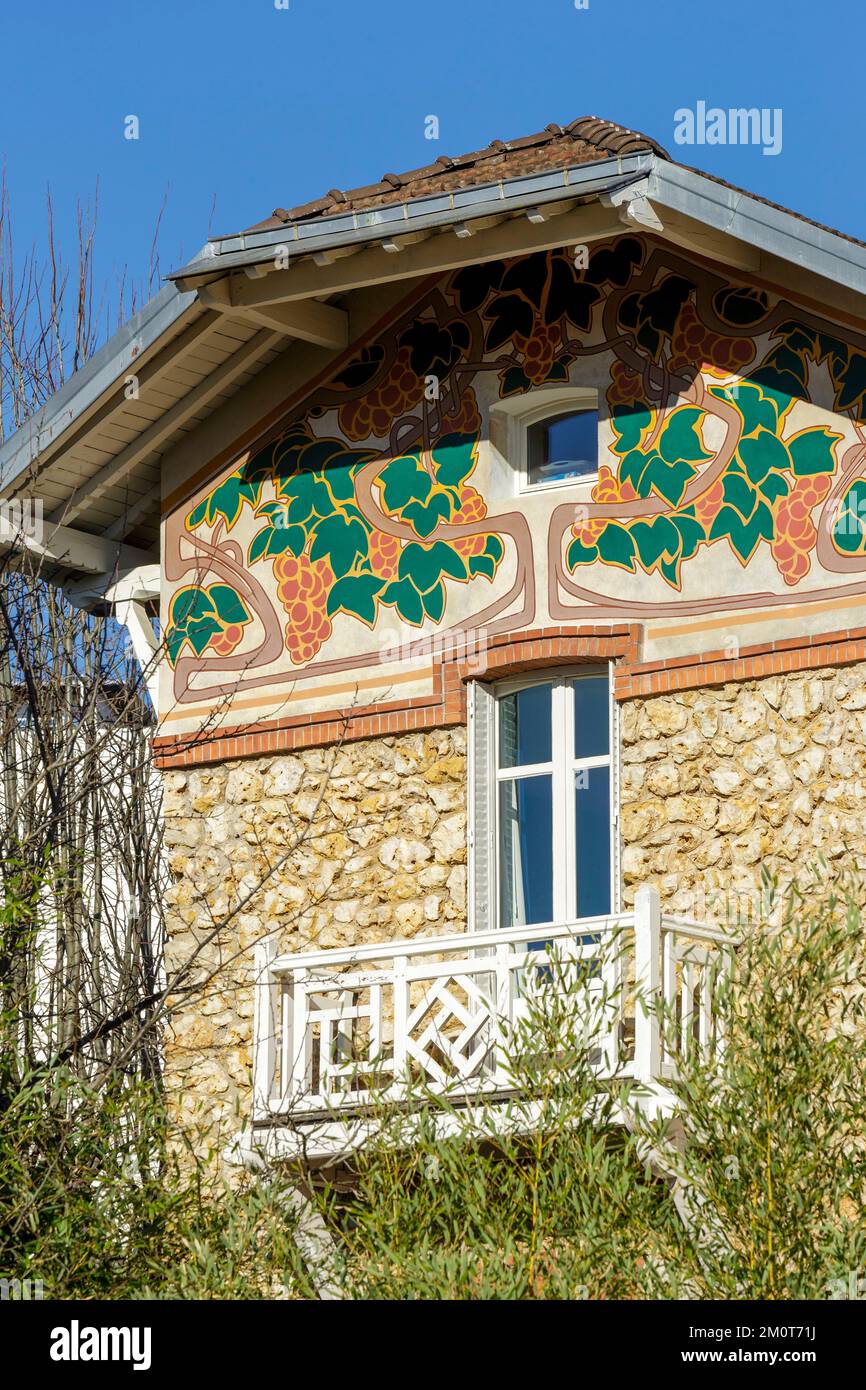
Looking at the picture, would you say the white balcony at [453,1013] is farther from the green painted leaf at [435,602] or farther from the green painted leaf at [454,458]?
the green painted leaf at [454,458]

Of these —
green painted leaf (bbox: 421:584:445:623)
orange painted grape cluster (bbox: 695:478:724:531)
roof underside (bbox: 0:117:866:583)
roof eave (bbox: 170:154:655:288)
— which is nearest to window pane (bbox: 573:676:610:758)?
green painted leaf (bbox: 421:584:445:623)

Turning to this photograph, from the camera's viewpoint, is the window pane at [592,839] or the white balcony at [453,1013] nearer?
the white balcony at [453,1013]

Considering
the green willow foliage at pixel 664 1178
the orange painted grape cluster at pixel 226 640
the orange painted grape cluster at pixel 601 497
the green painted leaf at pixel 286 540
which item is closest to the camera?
the green willow foliage at pixel 664 1178

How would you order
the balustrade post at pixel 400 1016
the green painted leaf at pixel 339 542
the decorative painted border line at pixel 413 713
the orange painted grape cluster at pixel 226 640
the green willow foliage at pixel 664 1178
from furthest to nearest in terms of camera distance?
the orange painted grape cluster at pixel 226 640, the green painted leaf at pixel 339 542, the decorative painted border line at pixel 413 713, the balustrade post at pixel 400 1016, the green willow foliage at pixel 664 1178

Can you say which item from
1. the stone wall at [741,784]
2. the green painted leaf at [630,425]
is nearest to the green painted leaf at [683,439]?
the green painted leaf at [630,425]

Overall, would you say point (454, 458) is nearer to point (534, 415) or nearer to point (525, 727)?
point (534, 415)

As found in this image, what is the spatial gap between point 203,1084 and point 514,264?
5.41 metres

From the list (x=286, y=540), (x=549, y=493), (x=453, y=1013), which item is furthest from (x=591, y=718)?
(x=286, y=540)

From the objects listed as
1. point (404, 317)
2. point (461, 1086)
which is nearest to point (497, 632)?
point (404, 317)

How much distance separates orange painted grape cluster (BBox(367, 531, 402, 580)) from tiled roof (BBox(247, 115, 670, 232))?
1.99 m

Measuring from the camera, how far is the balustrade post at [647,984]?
10.7 meters

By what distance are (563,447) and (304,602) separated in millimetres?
1920

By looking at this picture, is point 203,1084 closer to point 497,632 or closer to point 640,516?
point 497,632

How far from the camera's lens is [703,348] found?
42.6 ft
